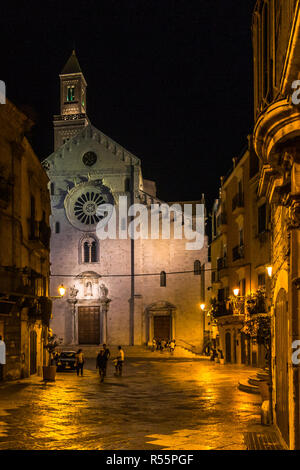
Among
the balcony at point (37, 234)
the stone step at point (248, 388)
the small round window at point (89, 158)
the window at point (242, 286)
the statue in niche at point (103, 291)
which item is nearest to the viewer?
the stone step at point (248, 388)

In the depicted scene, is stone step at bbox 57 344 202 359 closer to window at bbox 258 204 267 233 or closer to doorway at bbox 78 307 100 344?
doorway at bbox 78 307 100 344

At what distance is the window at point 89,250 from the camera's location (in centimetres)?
5359

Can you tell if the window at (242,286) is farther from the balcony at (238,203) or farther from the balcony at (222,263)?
the balcony at (238,203)

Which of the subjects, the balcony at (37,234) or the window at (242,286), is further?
the window at (242,286)

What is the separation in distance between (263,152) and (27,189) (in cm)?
2129

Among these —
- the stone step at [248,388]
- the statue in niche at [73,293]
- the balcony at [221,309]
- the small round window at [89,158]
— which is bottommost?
the stone step at [248,388]

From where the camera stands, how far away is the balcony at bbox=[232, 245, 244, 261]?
34438 mm

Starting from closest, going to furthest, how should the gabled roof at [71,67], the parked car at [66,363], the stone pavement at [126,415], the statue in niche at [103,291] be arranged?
the stone pavement at [126,415], the parked car at [66,363], the statue in niche at [103,291], the gabled roof at [71,67]

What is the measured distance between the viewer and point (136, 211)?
52406 mm

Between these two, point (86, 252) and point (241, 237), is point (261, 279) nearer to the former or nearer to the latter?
point (241, 237)

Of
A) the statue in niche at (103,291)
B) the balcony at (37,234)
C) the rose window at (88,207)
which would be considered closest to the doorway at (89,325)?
the statue in niche at (103,291)

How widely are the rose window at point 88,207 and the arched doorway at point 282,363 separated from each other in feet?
143

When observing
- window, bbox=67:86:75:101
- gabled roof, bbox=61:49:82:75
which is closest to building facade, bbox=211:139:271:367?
window, bbox=67:86:75:101
